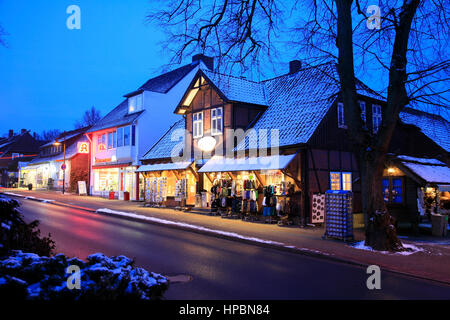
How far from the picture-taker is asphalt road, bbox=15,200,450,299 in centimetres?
659

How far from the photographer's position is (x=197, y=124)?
2309 cm

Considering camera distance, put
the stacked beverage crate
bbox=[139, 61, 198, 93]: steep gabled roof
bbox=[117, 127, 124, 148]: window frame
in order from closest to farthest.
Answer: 1. the stacked beverage crate
2. bbox=[117, 127, 124, 148]: window frame
3. bbox=[139, 61, 198, 93]: steep gabled roof

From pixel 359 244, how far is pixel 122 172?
946 inches

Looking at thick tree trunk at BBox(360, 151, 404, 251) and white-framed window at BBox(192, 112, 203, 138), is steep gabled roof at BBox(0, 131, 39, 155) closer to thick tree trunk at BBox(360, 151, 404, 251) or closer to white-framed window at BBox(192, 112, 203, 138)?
white-framed window at BBox(192, 112, 203, 138)

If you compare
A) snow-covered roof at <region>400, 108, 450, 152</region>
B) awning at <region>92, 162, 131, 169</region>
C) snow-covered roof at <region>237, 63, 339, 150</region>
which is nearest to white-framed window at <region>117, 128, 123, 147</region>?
awning at <region>92, 162, 131, 169</region>

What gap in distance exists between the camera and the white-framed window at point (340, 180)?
17730 mm

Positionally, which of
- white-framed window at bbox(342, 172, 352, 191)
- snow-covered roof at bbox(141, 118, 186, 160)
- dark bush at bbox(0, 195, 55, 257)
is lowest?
dark bush at bbox(0, 195, 55, 257)

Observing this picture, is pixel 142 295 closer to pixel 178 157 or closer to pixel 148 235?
pixel 148 235

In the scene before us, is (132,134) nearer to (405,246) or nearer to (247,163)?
(247,163)

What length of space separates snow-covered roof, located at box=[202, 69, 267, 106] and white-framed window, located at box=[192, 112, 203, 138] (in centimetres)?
236

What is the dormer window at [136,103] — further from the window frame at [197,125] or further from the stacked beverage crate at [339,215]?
the stacked beverage crate at [339,215]

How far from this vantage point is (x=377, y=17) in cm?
1046

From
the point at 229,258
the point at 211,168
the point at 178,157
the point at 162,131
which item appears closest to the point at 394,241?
the point at 229,258

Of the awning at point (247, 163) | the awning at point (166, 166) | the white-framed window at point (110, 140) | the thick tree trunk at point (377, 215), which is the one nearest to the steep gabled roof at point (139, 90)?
the white-framed window at point (110, 140)
